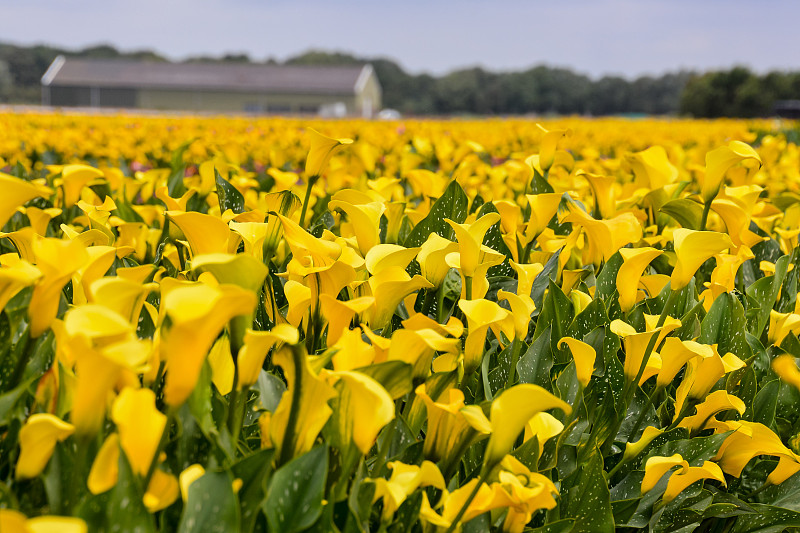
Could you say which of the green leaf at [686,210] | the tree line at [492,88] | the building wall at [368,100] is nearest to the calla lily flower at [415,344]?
the green leaf at [686,210]

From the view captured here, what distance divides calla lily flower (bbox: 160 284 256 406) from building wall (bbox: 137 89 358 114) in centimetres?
5694

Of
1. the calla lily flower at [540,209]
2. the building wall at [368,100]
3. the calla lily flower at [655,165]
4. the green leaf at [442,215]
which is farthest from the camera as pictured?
the building wall at [368,100]

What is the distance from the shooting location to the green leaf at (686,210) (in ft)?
5.70

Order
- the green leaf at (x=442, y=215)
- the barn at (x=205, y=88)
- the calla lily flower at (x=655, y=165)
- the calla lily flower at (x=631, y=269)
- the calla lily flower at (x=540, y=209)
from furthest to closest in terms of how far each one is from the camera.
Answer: the barn at (x=205, y=88)
the calla lily flower at (x=655, y=165)
the green leaf at (x=442, y=215)
the calla lily flower at (x=540, y=209)
the calla lily flower at (x=631, y=269)

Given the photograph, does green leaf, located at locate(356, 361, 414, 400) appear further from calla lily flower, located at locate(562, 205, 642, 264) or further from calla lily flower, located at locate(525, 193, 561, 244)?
calla lily flower, located at locate(525, 193, 561, 244)

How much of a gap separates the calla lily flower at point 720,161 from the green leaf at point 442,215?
605 mm

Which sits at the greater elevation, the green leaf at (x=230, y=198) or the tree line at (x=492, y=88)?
the tree line at (x=492, y=88)

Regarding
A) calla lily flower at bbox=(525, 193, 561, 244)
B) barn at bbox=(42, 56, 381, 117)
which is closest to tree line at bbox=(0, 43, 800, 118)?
barn at bbox=(42, 56, 381, 117)

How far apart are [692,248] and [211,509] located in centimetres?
90

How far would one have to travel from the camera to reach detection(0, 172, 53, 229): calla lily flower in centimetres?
96

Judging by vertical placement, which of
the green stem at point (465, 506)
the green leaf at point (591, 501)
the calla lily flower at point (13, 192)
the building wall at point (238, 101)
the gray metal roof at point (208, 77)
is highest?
the gray metal roof at point (208, 77)

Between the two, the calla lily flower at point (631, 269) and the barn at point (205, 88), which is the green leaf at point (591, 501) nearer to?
the calla lily flower at point (631, 269)

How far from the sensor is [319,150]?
1.51 metres

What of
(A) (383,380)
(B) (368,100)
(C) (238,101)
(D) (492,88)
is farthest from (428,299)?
(D) (492,88)
